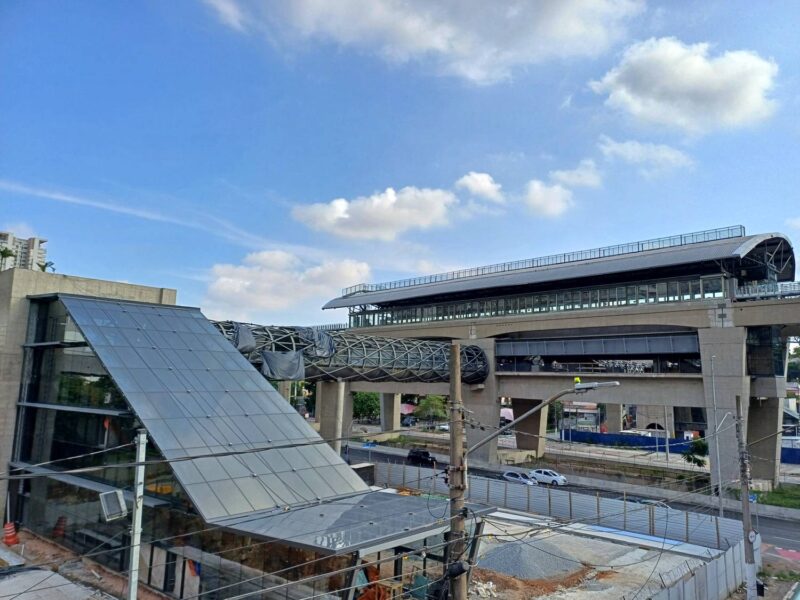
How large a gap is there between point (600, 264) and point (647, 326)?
7249 millimetres

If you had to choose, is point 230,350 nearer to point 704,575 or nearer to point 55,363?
point 55,363

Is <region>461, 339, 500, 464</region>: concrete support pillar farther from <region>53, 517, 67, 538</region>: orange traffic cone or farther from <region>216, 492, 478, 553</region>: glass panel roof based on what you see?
<region>53, 517, 67, 538</region>: orange traffic cone

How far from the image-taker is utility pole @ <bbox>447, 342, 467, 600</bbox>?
9.77 m

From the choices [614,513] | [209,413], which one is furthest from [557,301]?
[209,413]

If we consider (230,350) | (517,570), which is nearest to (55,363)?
(230,350)

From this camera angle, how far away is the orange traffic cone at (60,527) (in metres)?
22.2

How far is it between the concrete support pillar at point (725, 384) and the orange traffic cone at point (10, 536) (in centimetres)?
4302

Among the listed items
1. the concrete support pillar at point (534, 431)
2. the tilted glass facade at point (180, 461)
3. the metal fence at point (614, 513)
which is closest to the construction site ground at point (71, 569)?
the tilted glass facade at point (180, 461)

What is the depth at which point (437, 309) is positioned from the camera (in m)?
64.2

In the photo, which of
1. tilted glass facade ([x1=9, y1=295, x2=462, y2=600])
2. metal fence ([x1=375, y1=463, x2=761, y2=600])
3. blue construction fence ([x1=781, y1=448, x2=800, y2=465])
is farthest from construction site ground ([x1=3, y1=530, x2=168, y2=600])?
blue construction fence ([x1=781, y1=448, x2=800, y2=465])

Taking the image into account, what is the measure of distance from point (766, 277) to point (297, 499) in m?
49.0

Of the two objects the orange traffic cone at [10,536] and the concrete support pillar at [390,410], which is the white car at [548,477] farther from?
the concrete support pillar at [390,410]

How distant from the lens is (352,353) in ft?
146

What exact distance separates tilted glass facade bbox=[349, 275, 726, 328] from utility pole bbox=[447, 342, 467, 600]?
133ft
